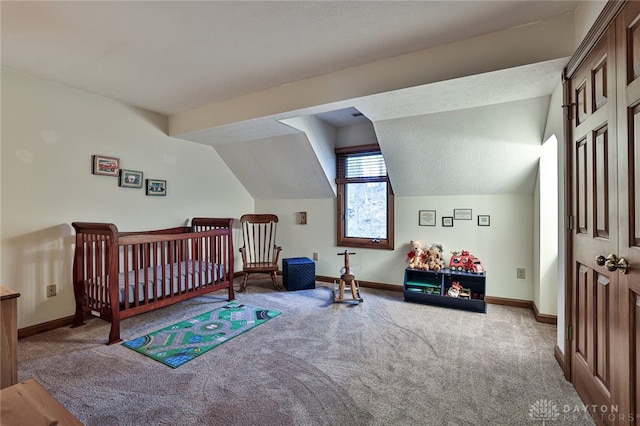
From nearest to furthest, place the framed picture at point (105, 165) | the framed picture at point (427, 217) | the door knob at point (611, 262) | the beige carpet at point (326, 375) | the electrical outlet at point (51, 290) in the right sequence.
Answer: the door knob at point (611, 262) → the beige carpet at point (326, 375) → the electrical outlet at point (51, 290) → the framed picture at point (105, 165) → the framed picture at point (427, 217)

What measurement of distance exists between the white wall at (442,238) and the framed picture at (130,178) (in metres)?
2.12

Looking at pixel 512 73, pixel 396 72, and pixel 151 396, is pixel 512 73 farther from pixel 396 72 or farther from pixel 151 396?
pixel 151 396

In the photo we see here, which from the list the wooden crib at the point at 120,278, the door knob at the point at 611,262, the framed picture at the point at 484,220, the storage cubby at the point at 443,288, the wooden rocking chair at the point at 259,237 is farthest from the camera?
the wooden rocking chair at the point at 259,237

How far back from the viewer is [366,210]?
13.9ft

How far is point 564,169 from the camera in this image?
1.92 m

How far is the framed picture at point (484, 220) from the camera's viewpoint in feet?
11.3

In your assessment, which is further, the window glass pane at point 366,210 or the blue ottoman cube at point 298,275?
the window glass pane at point 366,210

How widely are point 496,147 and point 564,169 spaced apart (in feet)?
3.80

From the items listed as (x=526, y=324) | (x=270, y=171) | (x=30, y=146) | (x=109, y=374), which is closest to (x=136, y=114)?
(x=30, y=146)

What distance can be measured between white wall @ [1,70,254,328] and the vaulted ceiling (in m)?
0.21

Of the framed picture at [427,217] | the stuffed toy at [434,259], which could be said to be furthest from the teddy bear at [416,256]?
the framed picture at [427,217]

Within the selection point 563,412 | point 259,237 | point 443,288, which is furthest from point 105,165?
point 563,412

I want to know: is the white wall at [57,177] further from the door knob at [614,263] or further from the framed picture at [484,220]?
the door knob at [614,263]

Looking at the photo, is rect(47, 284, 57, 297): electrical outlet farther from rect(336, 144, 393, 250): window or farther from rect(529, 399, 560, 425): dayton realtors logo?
rect(529, 399, 560, 425): dayton realtors logo
